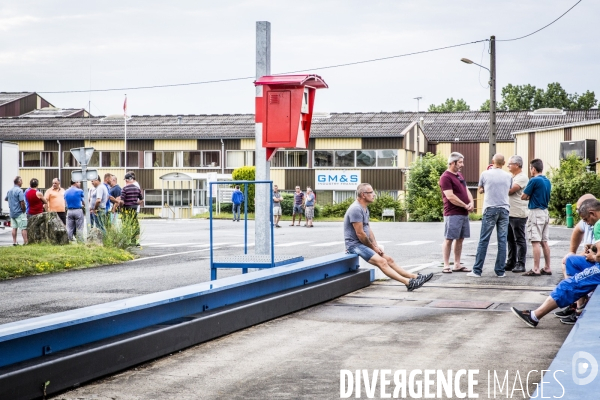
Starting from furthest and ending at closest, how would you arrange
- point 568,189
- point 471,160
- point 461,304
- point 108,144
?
point 471,160
point 108,144
point 568,189
point 461,304

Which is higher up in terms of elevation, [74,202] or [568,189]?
[568,189]

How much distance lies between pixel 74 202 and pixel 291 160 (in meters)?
40.4

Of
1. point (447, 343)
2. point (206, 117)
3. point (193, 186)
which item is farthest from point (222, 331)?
point (206, 117)

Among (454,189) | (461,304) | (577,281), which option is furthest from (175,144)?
(577,281)

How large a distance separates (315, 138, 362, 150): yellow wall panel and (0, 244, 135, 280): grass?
135ft

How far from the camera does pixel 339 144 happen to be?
192 feet

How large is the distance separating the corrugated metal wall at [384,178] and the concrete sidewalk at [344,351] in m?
47.5

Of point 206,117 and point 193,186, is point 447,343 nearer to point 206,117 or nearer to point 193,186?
point 193,186

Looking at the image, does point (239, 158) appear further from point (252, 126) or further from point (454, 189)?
point (454, 189)

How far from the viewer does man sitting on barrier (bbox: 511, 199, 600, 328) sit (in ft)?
24.5

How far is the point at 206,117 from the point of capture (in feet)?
230

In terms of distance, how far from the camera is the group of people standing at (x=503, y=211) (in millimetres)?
12641

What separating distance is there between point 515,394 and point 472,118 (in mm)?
67607

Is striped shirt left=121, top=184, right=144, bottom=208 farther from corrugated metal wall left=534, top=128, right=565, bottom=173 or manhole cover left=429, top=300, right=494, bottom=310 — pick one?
corrugated metal wall left=534, top=128, right=565, bottom=173
